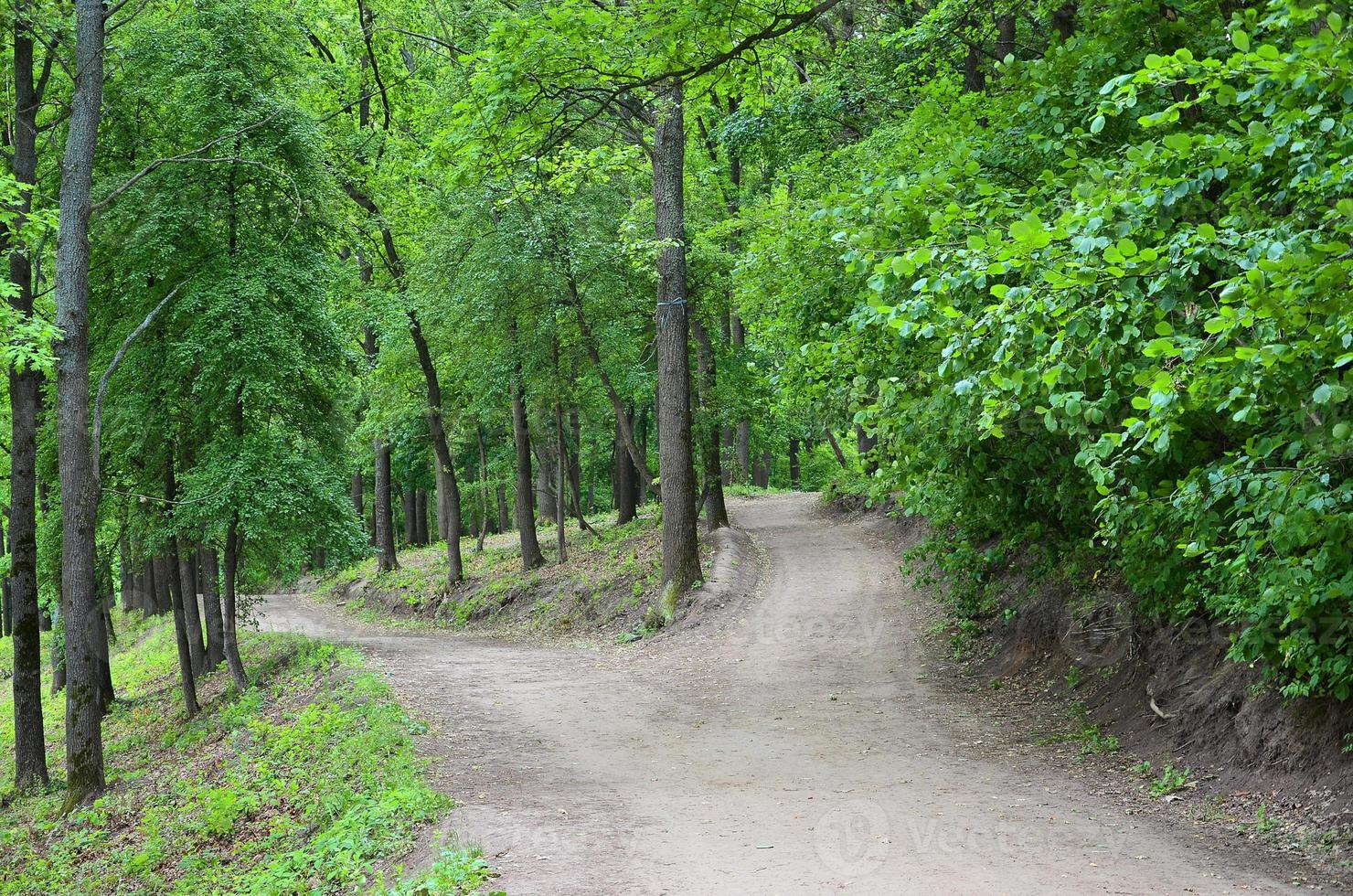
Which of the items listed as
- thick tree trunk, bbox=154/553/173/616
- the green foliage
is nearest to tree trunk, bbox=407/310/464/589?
thick tree trunk, bbox=154/553/173/616

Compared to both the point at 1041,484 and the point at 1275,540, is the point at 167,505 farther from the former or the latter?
the point at 1275,540

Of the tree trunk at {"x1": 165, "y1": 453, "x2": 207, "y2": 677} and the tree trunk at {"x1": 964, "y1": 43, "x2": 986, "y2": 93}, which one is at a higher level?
the tree trunk at {"x1": 964, "y1": 43, "x2": 986, "y2": 93}

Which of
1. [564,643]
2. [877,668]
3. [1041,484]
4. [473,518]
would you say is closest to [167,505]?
[564,643]

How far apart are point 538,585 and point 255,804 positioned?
12372 millimetres

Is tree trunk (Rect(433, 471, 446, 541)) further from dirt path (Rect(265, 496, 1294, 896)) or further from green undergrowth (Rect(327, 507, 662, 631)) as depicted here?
dirt path (Rect(265, 496, 1294, 896))

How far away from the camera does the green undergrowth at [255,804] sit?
23.4ft

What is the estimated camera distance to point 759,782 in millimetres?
7816

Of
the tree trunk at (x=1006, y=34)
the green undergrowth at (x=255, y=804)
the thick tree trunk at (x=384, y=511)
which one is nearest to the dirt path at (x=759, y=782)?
the green undergrowth at (x=255, y=804)

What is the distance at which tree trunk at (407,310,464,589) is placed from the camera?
74.2 feet

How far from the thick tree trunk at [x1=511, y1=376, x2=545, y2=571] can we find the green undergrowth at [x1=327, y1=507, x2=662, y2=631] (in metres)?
0.43

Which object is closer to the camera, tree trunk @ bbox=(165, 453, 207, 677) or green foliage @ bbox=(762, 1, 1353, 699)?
green foliage @ bbox=(762, 1, 1353, 699)

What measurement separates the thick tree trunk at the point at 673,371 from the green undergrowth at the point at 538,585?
47.0 inches

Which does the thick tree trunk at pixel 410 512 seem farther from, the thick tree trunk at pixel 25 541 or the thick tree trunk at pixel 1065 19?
the thick tree trunk at pixel 1065 19

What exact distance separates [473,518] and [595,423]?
19.8 meters
